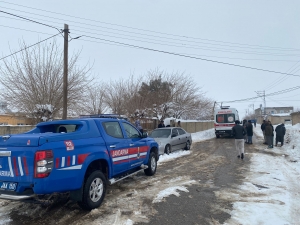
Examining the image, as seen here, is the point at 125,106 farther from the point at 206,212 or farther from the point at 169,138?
the point at 206,212

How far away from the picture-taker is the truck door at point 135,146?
666 cm

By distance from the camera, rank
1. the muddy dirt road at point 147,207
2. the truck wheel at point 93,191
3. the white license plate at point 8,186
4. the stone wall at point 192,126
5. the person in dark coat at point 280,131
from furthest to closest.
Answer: the stone wall at point 192,126 < the person in dark coat at point 280,131 < the truck wheel at point 93,191 < the muddy dirt road at point 147,207 < the white license plate at point 8,186

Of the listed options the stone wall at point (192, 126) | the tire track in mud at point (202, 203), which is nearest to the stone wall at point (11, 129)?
the tire track in mud at point (202, 203)

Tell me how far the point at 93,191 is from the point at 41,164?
1.38 metres

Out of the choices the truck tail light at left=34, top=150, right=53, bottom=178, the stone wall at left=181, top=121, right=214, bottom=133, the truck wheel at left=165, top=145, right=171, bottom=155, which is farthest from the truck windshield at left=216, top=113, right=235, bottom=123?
the truck tail light at left=34, top=150, right=53, bottom=178

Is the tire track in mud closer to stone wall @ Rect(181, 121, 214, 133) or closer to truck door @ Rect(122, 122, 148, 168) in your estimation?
truck door @ Rect(122, 122, 148, 168)

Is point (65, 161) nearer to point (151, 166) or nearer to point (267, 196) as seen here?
point (151, 166)

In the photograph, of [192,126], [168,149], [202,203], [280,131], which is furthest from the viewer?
[192,126]

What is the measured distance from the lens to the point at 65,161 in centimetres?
429

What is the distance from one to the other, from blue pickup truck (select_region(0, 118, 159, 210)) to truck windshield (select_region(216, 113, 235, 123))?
1946 centimetres

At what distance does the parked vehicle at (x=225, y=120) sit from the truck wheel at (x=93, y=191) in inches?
804

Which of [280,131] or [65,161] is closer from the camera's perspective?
[65,161]

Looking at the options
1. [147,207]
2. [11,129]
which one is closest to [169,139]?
[147,207]

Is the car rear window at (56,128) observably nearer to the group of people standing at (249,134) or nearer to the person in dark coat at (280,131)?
the group of people standing at (249,134)
